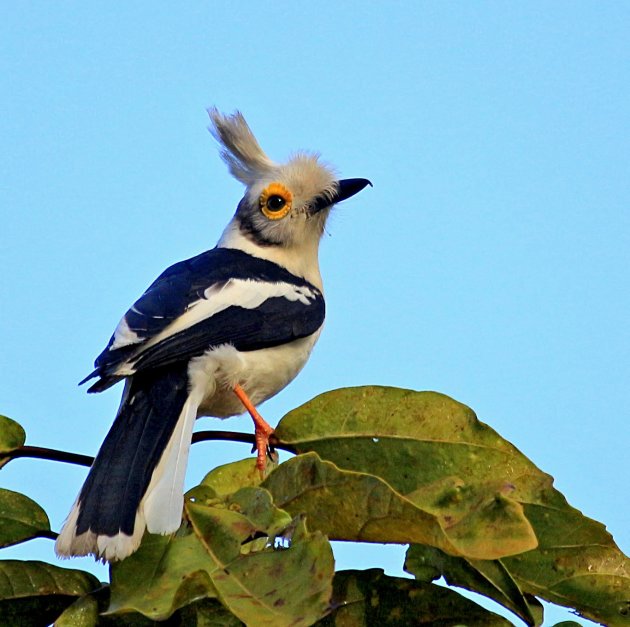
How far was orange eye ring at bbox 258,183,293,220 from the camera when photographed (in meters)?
5.18

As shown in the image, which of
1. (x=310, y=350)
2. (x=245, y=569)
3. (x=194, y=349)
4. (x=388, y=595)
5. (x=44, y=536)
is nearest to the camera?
(x=245, y=569)

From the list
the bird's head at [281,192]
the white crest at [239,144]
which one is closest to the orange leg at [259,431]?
the bird's head at [281,192]

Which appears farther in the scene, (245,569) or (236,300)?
(236,300)

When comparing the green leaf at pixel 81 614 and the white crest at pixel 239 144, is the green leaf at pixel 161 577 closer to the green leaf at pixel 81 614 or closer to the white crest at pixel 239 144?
the green leaf at pixel 81 614

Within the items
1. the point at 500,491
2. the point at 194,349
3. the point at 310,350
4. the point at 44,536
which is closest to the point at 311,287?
the point at 310,350

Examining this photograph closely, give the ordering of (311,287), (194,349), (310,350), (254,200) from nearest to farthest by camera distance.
Result: (194,349) < (310,350) < (311,287) < (254,200)

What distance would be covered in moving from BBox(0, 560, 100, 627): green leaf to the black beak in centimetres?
296

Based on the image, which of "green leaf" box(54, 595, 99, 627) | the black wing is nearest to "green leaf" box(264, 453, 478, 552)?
"green leaf" box(54, 595, 99, 627)

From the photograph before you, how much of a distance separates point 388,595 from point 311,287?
262cm

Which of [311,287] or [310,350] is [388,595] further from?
[311,287]

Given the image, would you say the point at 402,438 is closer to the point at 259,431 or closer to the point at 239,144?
the point at 259,431

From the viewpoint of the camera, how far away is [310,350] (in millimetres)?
4551

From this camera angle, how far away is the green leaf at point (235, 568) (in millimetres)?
2012

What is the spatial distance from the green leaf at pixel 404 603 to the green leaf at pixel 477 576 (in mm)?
58
